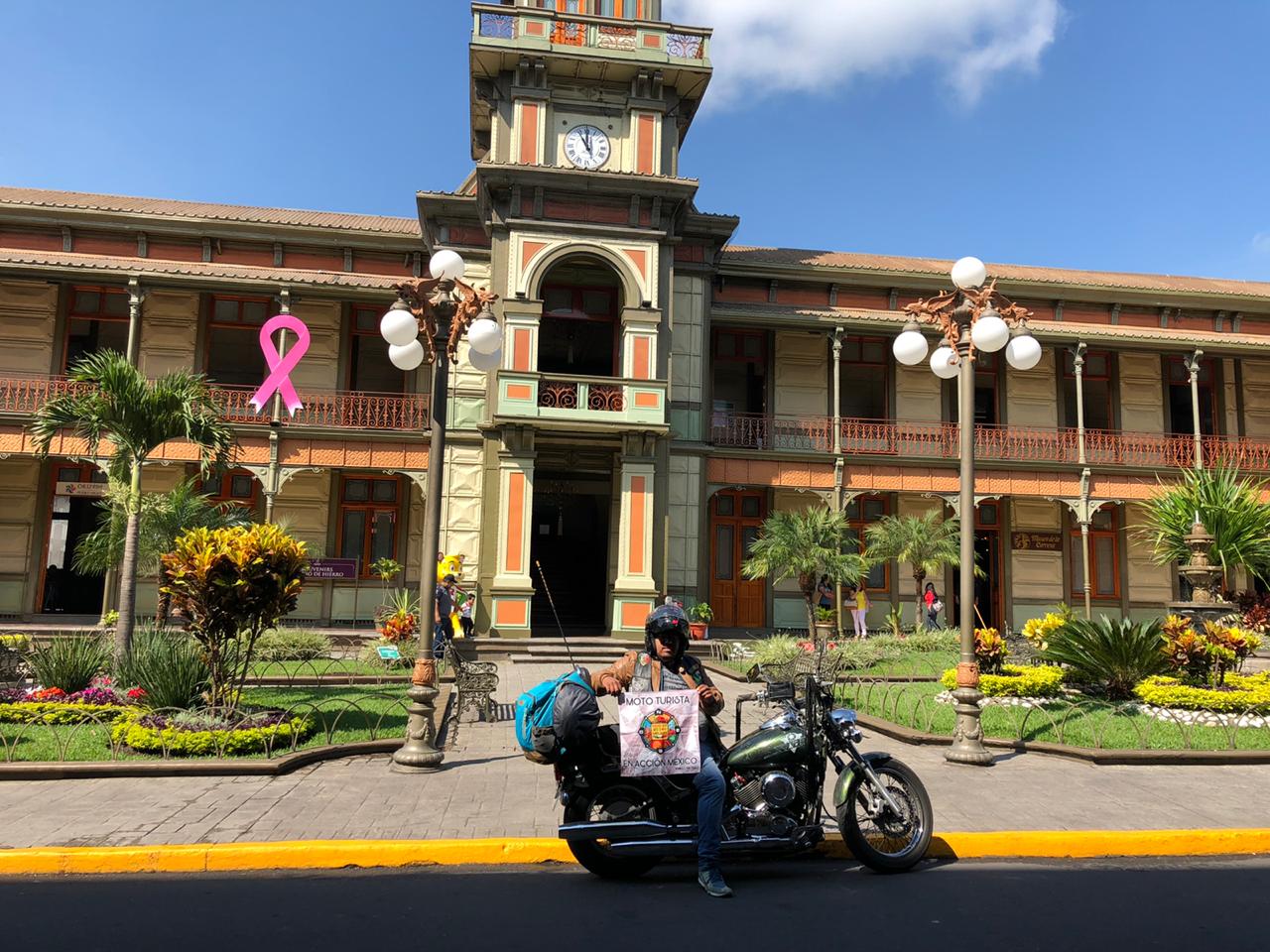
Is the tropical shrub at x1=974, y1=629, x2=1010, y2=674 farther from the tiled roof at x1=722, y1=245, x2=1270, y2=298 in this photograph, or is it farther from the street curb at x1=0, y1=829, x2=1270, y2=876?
the tiled roof at x1=722, y1=245, x2=1270, y2=298

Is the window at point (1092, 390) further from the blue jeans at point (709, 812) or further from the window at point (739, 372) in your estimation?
the blue jeans at point (709, 812)

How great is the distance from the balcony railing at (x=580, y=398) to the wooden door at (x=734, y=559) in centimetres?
509

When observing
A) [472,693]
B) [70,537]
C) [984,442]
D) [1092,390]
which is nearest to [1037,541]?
[984,442]

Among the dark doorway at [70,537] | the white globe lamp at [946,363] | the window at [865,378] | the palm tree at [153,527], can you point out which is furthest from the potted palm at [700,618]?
the dark doorway at [70,537]

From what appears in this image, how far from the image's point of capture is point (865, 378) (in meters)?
24.8

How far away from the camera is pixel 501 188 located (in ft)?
62.1

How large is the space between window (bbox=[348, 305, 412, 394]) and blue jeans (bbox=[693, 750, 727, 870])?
1897cm

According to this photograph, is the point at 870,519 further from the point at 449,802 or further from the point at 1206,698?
the point at 449,802

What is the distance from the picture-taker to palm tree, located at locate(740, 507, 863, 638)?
715 inches

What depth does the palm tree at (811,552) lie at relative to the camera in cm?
1817

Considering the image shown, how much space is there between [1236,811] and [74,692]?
468 inches

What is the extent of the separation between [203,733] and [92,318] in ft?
59.4

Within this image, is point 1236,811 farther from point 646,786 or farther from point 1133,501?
point 1133,501

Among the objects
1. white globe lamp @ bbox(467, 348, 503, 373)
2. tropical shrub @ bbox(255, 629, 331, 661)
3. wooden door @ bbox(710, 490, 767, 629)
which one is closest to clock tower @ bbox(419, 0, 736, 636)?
wooden door @ bbox(710, 490, 767, 629)
